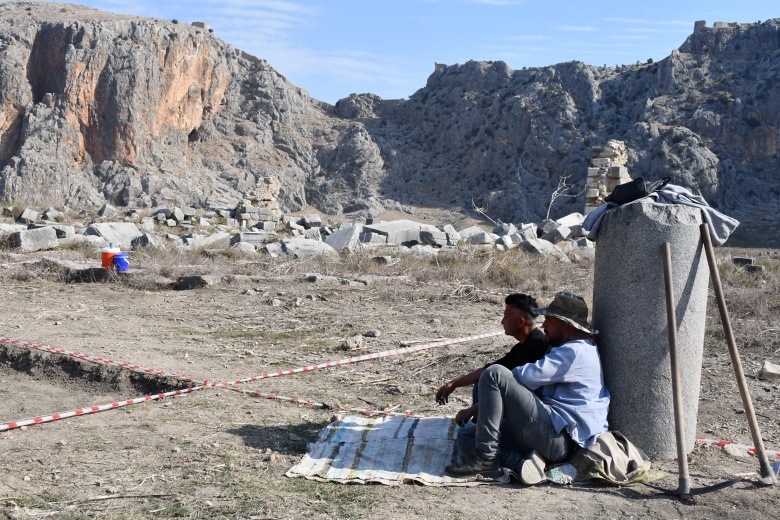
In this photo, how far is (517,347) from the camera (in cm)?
524

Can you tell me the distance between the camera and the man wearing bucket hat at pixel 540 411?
468 centimetres

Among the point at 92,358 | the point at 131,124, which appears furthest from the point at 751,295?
the point at 131,124

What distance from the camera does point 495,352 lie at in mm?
8328

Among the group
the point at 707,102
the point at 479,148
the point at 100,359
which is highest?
the point at 707,102

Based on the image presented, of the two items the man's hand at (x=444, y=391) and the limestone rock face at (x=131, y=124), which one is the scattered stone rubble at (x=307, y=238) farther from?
the limestone rock face at (x=131, y=124)

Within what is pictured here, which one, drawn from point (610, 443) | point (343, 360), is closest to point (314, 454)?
point (610, 443)

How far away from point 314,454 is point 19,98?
51.6m

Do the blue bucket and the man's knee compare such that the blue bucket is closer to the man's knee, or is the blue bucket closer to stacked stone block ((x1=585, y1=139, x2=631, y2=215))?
the man's knee

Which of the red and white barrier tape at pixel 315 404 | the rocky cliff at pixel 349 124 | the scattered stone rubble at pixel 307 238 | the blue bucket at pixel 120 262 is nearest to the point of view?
the red and white barrier tape at pixel 315 404

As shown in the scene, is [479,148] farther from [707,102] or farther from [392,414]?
[392,414]

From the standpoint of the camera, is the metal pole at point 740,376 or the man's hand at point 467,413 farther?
the man's hand at point 467,413

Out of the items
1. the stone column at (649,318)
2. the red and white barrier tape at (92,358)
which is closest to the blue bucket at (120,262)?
the red and white barrier tape at (92,358)

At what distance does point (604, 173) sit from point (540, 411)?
2236cm

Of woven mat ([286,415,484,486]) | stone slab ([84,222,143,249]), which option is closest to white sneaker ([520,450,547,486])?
woven mat ([286,415,484,486])
